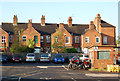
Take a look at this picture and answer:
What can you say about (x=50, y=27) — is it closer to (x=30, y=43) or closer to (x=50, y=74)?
(x=30, y=43)

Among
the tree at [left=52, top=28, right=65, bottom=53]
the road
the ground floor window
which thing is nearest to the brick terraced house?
the tree at [left=52, top=28, right=65, bottom=53]

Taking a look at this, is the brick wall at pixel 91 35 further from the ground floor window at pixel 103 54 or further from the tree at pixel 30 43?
the ground floor window at pixel 103 54

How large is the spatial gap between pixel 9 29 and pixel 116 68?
1667 inches

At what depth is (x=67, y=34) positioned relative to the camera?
66000mm

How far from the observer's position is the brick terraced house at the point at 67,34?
2557 inches

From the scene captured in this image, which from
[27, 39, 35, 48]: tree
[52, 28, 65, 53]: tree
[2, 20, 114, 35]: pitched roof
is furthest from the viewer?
[2, 20, 114, 35]: pitched roof

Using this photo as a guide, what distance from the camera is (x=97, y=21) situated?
68.2 m

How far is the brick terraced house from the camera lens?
Answer: 213 feet

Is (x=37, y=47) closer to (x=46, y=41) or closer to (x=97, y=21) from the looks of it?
(x=46, y=41)

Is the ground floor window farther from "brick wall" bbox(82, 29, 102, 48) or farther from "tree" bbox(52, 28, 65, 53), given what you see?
"brick wall" bbox(82, 29, 102, 48)

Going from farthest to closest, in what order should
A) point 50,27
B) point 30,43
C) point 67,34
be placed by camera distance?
point 50,27 → point 67,34 → point 30,43

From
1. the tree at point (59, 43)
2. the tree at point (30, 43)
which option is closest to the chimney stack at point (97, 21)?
the tree at point (59, 43)

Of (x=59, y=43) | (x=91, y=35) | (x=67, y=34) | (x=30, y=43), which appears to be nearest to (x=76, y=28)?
(x=67, y=34)

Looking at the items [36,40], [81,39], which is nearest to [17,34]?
Answer: [36,40]
